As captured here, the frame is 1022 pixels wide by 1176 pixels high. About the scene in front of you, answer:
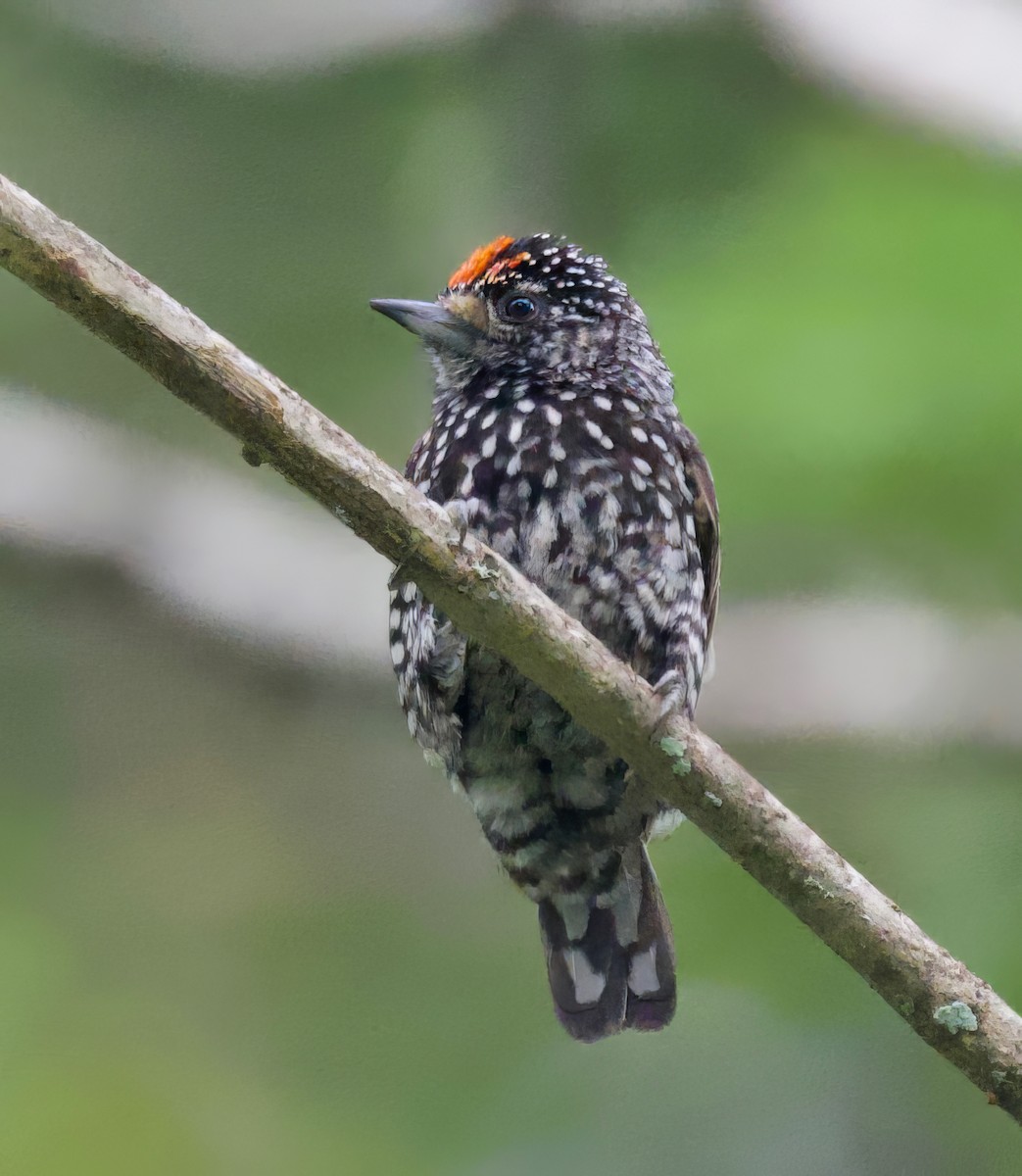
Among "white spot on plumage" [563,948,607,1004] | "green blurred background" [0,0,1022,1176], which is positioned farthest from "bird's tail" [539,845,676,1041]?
"green blurred background" [0,0,1022,1176]

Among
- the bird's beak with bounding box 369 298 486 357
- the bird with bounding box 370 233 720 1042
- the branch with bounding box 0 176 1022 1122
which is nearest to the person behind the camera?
the branch with bounding box 0 176 1022 1122

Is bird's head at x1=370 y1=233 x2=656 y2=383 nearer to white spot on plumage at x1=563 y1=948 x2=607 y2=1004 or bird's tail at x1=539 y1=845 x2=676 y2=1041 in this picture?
bird's tail at x1=539 y1=845 x2=676 y2=1041

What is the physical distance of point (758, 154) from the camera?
3.47 meters

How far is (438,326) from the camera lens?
2707 mm

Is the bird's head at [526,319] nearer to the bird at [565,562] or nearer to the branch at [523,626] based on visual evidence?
the bird at [565,562]

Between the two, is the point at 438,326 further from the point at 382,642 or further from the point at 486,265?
the point at 382,642

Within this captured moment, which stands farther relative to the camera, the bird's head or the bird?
the bird's head

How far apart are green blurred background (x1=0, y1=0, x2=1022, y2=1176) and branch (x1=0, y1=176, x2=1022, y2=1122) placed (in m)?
1.44

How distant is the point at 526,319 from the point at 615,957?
1433mm

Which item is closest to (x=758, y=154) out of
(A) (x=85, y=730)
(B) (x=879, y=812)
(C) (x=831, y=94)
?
(C) (x=831, y=94)

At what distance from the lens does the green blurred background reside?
3.39 m

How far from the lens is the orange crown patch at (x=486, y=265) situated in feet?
9.23

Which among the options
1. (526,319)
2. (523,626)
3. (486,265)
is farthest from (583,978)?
(486,265)

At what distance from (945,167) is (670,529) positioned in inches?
63.3
